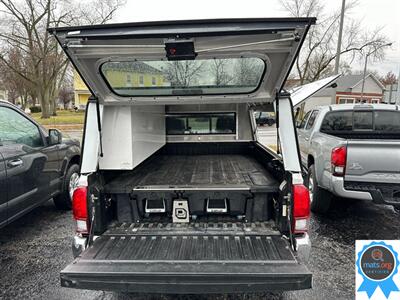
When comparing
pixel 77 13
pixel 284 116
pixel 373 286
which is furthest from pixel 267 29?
pixel 77 13

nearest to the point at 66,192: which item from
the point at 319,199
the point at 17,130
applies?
the point at 17,130

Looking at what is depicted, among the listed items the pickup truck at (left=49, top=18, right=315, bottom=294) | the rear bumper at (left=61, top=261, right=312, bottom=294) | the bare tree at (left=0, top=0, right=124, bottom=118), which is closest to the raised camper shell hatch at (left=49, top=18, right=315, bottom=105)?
the pickup truck at (left=49, top=18, right=315, bottom=294)

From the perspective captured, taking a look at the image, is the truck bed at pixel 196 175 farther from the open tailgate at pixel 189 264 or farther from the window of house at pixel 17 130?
the window of house at pixel 17 130

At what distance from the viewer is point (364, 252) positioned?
1.98 meters

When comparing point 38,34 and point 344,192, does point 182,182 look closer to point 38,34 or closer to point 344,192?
point 344,192

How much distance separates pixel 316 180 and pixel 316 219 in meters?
0.66

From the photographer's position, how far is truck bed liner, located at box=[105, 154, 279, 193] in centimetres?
292

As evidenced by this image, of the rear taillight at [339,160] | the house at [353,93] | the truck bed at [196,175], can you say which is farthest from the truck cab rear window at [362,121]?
the house at [353,93]

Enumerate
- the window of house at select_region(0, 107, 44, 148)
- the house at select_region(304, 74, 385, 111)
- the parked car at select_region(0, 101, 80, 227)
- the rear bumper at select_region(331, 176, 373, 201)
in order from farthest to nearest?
the house at select_region(304, 74, 385, 111), the rear bumper at select_region(331, 176, 373, 201), the window of house at select_region(0, 107, 44, 148), the parked car at select_region(0, 101, 80, 227)

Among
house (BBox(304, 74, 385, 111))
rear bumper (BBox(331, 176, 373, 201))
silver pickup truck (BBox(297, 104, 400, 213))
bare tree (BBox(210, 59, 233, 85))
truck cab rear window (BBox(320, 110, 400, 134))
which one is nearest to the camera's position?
bare tree (BBox(210, 59, 233, 85))

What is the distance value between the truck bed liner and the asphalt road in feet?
3.51

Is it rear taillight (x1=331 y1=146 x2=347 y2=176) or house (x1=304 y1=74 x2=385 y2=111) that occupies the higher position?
house (x1=304 y1=74 x2=385 y2=111)

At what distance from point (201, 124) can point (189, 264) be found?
345 centimetres

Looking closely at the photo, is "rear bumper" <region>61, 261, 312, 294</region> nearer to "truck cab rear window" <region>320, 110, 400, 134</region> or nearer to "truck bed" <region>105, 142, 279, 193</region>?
"truck bed" <region>105, 142, 279, 193</region>
